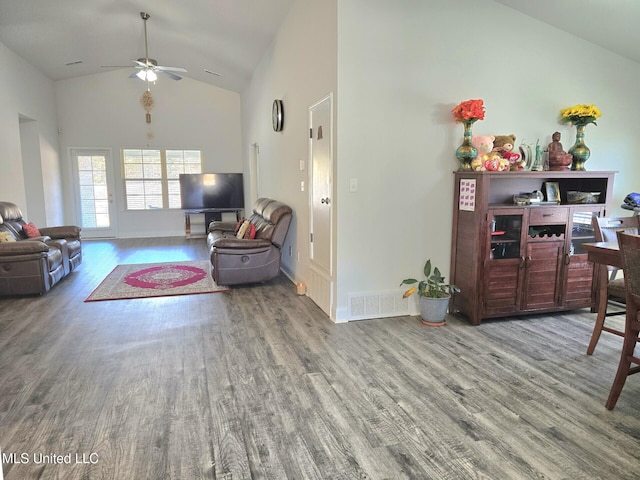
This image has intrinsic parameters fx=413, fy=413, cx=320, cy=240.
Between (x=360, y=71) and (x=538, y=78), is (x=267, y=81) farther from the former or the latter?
(x=538, y=78)

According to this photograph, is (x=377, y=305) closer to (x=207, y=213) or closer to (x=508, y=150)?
(x=508, y=150)

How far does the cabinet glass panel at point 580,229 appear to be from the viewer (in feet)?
12.5

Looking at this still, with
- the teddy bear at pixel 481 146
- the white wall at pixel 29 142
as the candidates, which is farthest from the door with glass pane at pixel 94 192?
the teddy bear at pixel 481 146

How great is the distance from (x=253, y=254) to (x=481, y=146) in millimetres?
2708

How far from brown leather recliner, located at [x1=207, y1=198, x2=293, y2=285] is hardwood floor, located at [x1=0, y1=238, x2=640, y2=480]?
2.99 feet

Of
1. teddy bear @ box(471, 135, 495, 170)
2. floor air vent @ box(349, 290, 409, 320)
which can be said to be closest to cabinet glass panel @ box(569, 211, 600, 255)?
teddy bear @ box(471, 135, 495, 170)

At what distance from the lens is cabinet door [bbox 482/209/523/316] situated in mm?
3631

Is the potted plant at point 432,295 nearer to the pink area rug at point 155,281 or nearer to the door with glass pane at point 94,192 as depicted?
the pink area rug at point 155,281

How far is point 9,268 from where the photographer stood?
444cm

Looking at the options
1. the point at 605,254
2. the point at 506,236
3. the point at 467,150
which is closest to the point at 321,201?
the point at 467,150

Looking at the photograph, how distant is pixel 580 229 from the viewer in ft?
12.7

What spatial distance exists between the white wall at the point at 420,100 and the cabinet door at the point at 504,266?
1.45ft

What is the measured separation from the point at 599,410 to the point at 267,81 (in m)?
5.65

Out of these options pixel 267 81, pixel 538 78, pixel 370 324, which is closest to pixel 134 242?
pixel 267 81
